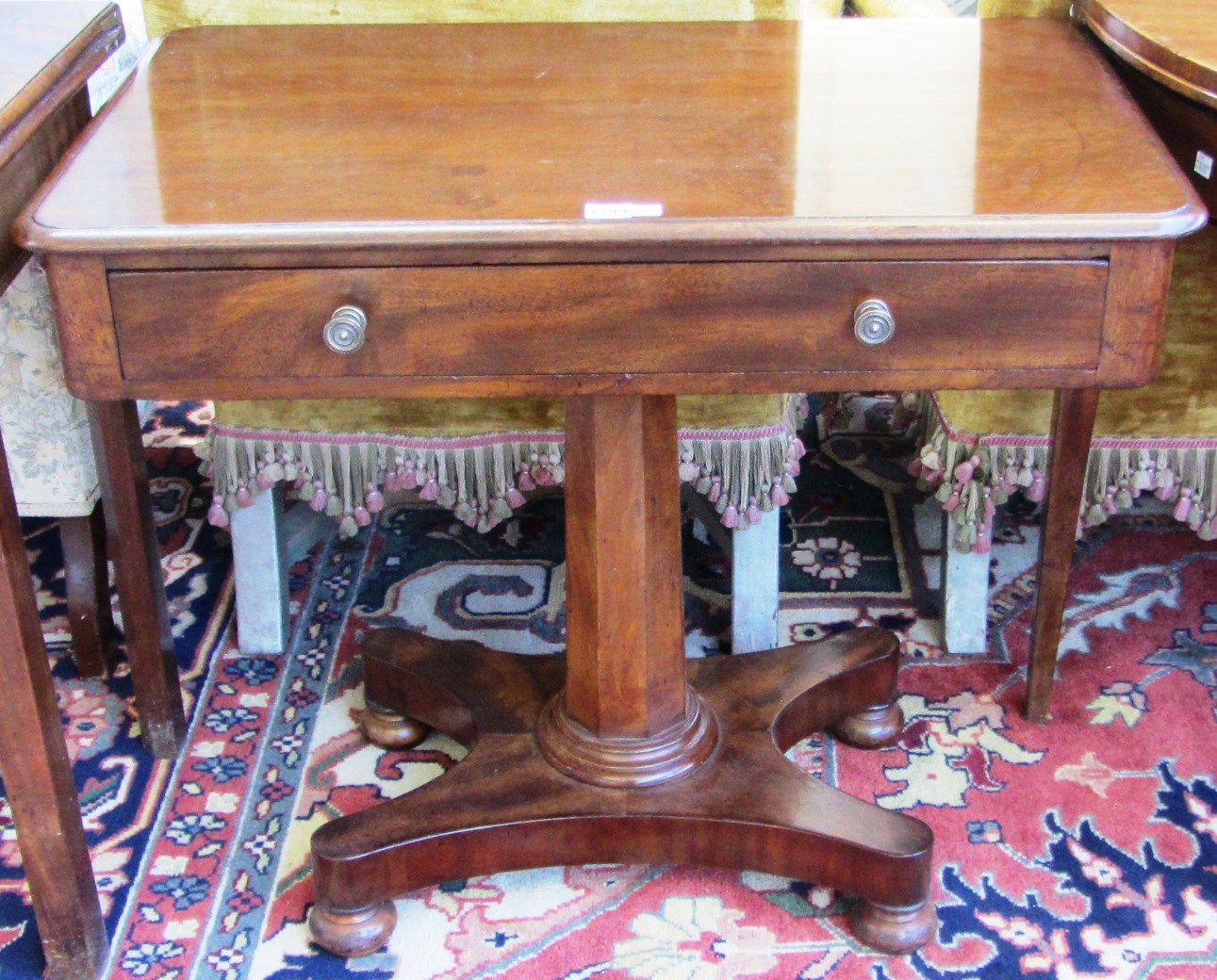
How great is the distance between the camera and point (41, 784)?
1.26m

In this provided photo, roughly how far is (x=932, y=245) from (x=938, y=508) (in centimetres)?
113

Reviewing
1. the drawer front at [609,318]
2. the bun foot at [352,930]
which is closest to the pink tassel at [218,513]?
the bun foot at [352,930]

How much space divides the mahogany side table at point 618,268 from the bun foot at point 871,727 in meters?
0.15

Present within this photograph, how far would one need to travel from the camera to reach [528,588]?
1.99 metres

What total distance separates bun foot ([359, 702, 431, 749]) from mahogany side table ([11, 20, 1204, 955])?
147mm

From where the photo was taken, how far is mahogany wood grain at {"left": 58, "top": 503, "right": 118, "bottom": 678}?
1.74 metres

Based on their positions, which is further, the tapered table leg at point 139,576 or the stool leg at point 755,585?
the stool leg at point 755,585

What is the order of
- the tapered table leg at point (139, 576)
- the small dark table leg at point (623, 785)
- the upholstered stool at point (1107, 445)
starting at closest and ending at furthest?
the small dark table leg at point (623, 785), the tapered table leg at point (139, 576), the upholstered stool at point (1107, 445)

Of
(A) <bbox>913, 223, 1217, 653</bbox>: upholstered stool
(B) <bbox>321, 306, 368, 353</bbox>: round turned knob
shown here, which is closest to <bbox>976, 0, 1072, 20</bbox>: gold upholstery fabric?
(A) <bbox>913, 223, 1217, 653</bbox>: upholstered stool

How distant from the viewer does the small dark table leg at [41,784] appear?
3.92 ft

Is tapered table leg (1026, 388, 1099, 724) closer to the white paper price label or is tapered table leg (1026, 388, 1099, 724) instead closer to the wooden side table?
the wooden side table

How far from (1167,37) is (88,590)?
51.4 inches

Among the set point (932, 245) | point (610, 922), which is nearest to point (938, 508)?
point (610, 922)

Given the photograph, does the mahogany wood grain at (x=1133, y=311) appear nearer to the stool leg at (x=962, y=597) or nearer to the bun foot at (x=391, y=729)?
the stool leg at (x=962, y=597)
